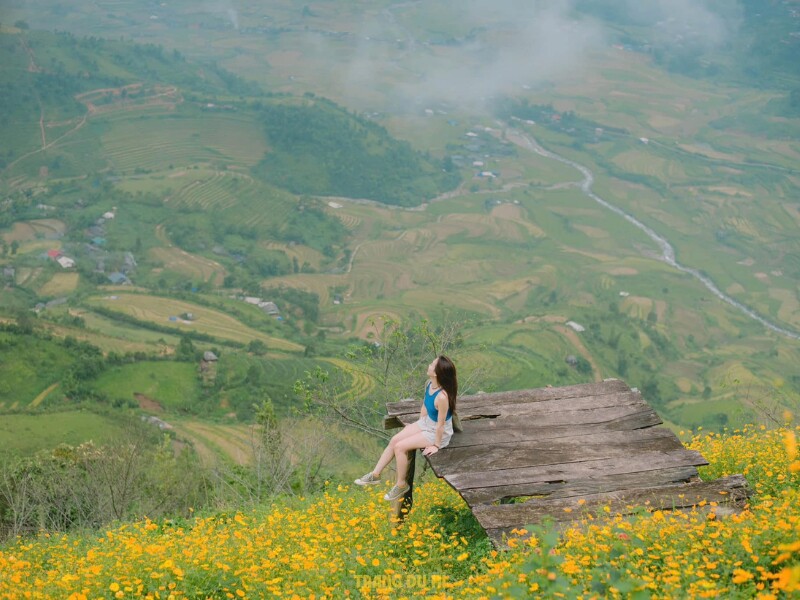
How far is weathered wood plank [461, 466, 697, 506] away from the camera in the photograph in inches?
312

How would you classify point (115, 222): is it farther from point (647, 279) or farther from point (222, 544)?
point (222, 544)

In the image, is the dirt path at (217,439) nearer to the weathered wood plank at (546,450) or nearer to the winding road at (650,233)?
the weathered wood plank at (546,450)

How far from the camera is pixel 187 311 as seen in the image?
218 ft

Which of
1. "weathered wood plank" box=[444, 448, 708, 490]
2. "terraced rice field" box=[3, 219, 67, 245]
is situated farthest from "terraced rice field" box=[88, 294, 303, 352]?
"weathered wood plank" box=[444, 448, 708, 490]

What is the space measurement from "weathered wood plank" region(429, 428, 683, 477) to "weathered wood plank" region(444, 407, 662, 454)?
7 centimetres

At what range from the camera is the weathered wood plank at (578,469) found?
8086mm

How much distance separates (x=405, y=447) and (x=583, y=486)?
6.16 ft

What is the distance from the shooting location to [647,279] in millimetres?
88938

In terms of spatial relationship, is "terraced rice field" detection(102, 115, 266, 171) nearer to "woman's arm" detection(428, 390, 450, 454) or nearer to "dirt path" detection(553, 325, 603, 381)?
"dirt path" detection(553, 325, 603, 381)

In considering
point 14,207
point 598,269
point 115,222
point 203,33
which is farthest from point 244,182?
point 203,33

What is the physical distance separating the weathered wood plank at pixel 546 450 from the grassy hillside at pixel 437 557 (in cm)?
71

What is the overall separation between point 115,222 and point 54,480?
73.7 metres

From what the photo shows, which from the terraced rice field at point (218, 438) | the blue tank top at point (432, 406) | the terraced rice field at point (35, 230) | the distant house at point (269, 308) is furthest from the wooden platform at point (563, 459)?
the terraced rice field at point (35, 230)

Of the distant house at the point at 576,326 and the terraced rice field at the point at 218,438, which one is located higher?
the terraced rice field at the point at 218,438
